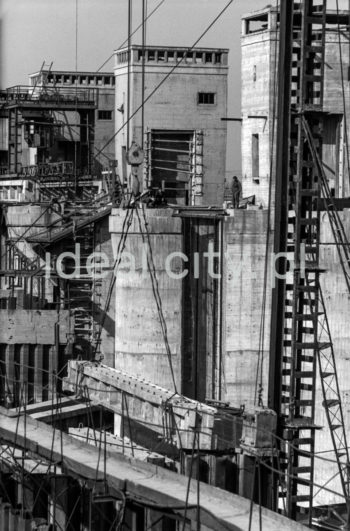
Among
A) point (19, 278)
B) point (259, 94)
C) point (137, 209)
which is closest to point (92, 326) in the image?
point (19, 278)

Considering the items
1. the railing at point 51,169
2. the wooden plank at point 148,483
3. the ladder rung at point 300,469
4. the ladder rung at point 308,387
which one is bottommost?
the ladder rung at point 300,469

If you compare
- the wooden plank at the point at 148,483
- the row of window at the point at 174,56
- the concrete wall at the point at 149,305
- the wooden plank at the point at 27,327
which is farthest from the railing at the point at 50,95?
the wooden plank at the point at 148,483

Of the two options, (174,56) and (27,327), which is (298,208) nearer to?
(27,327)

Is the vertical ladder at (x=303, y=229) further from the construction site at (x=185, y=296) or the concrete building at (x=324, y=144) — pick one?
the concrete building at (x=324, y=144)

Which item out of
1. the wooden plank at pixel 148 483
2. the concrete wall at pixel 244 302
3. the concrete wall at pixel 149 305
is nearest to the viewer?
the wooden plank at pixel 148 483

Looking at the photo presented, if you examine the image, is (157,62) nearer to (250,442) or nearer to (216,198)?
(216,198)

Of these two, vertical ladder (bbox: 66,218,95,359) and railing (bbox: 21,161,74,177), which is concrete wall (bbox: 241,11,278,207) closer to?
vertical ladder (bbox: 66,218,95,359)

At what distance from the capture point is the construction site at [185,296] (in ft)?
84.7

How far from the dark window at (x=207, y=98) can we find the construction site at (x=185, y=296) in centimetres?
7

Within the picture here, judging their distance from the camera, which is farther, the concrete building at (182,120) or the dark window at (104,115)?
the dark window at (104,115)

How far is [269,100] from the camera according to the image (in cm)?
3631

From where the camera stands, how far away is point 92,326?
43.3 metres

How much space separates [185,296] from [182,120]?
11.1m

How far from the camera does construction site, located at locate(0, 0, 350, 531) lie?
84.7 feet
